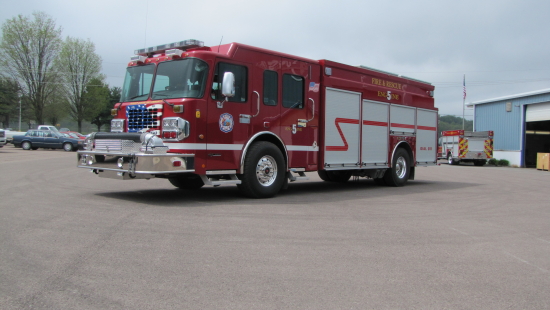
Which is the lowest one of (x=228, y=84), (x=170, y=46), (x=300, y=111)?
(x=300, y=111)

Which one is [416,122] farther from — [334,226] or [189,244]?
[189,244]

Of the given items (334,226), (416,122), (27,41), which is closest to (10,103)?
(27,41)

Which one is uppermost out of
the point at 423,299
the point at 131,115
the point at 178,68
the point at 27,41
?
the point at 27,41

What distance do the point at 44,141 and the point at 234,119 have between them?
102 ft

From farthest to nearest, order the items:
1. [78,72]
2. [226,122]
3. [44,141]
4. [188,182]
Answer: [78,72] < [44,141] < [188,182] < [226,122]

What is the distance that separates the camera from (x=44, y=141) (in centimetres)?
3525

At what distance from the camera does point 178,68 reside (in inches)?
335

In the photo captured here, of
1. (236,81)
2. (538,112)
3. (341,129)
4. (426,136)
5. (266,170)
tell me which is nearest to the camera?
(236,81)

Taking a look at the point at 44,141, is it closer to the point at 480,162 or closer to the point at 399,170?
the point at 399,170

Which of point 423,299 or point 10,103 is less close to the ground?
point 10,103

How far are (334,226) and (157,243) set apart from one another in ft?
8.52

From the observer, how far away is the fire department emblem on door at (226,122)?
851cm

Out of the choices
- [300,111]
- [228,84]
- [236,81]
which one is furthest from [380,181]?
[228,84]

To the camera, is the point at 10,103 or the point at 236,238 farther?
the point at 10,103
